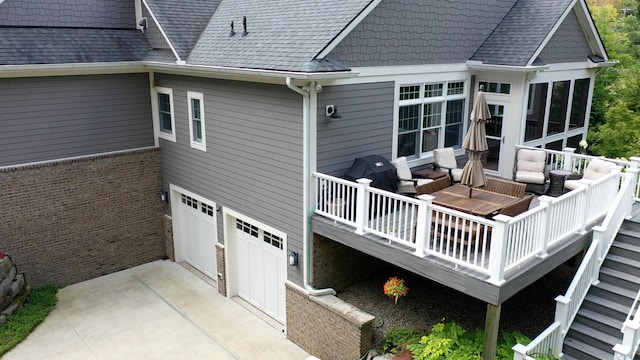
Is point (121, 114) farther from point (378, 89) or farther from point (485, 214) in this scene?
point (485, 214)

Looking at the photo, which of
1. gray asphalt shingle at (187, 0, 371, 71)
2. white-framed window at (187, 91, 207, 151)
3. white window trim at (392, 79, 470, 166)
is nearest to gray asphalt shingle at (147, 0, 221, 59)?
gray asphalt shingle at (187, 0, 371, 71)

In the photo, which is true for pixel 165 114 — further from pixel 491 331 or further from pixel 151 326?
pixel 491 331

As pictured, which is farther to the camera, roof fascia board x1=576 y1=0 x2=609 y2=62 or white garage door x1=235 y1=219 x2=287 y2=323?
roof fascia board x1=576 y1=0 x2=609 y2=62

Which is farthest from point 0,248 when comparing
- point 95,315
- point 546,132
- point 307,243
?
point 546,132

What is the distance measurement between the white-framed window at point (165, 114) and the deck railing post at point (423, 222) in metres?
7.44

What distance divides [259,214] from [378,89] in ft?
11.5

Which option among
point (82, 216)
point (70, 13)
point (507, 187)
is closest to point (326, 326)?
point (507, 187)

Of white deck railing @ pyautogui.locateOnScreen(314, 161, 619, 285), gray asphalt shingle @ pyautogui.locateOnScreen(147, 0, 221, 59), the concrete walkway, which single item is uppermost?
gray asphalt shingle @ pyautogui.locateOnScreen(147, 0, 221, 59)

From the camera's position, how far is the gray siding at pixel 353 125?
9.08m

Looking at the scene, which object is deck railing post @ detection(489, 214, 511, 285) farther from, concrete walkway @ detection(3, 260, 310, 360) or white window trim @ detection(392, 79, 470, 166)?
concrete walkway @ detection(3, 260, 310, 360)

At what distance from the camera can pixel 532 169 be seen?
37.1ft

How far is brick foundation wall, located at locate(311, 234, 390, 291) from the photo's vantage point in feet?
31.3

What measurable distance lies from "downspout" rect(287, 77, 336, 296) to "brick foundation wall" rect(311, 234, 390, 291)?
0.11m

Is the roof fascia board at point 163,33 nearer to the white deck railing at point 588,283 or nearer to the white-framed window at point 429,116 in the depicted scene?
the white-framed window at point 429,116
